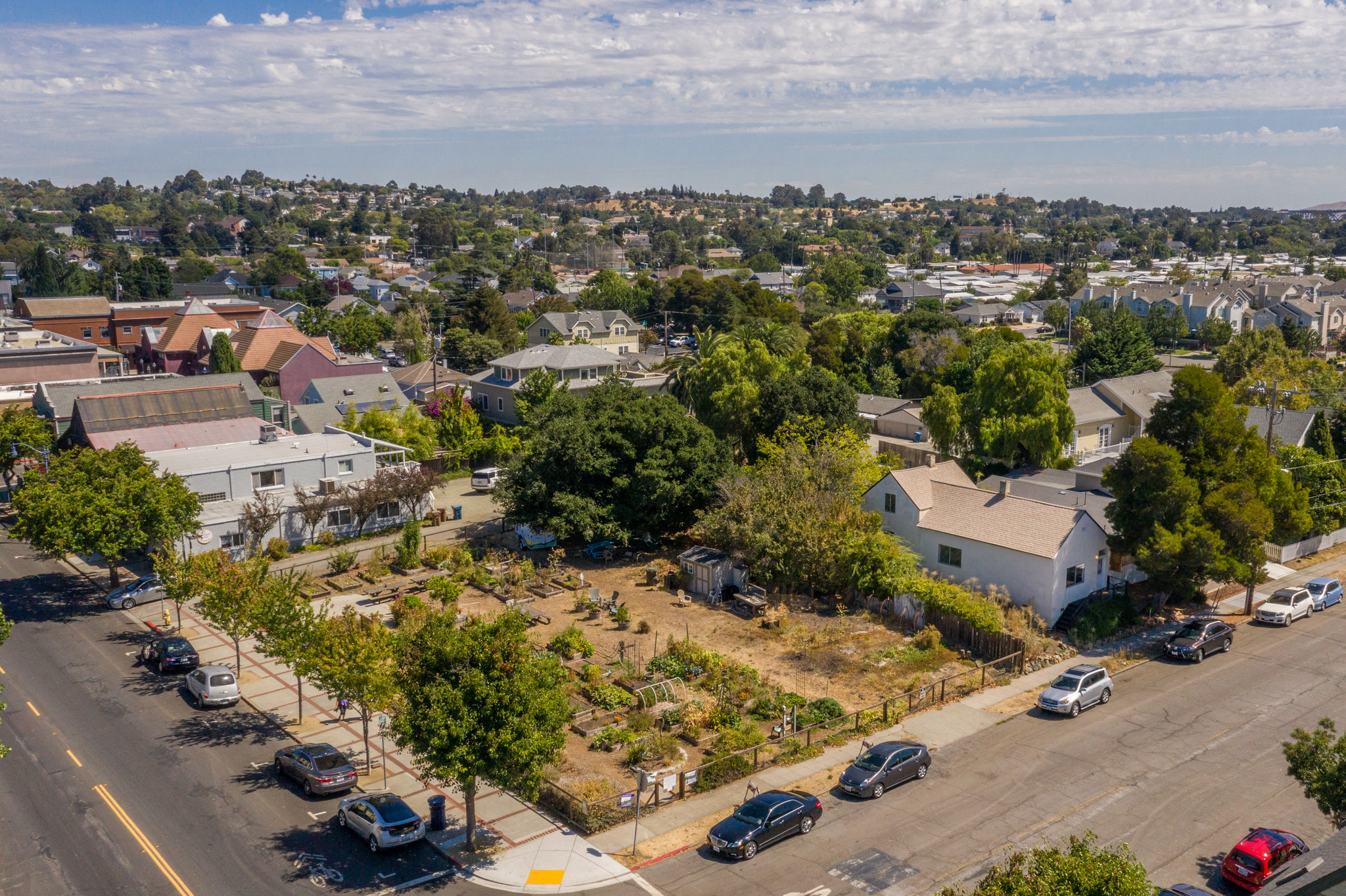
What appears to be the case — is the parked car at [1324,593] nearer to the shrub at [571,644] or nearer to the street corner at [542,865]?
the shrub at [571,644]

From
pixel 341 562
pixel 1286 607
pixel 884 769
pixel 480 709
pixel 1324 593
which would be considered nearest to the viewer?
pixel 480 709

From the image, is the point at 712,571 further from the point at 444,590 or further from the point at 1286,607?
the point at 1286,607

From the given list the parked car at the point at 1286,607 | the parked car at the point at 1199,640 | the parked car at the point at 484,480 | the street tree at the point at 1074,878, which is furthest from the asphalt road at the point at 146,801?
the parked car at the point at 1286,607

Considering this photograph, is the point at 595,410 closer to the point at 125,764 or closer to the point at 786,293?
the point at 125,764

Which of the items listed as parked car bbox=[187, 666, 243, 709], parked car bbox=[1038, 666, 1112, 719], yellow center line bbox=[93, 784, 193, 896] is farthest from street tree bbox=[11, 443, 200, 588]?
parked car bbox=[1038, 666, 1112, 719]

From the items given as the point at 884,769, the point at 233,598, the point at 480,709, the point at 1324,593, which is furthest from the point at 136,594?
the point at 1324,593

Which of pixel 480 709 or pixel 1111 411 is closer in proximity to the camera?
pixel 480 709
